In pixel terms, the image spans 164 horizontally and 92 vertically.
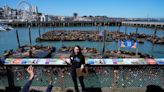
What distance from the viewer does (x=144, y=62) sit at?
257 inches

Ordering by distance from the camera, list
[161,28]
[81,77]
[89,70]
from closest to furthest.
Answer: [81,77]
[89,70]
[161,28]

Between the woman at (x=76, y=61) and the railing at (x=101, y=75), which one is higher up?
the woman at (x=76, y=61)

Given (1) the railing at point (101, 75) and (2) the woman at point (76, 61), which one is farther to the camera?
(1) the railing at point (101, 75)

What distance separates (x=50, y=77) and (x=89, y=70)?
112 centimetres

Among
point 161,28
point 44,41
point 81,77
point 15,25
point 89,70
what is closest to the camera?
point 81,77

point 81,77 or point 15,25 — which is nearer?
point 81,77

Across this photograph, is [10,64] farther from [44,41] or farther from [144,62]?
[44,41]

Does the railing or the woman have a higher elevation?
the woman

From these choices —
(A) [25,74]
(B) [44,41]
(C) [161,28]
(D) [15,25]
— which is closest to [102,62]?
(A) [25,74]

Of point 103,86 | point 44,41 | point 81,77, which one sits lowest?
point 44,41

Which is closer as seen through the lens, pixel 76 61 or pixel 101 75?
pixel 76 61

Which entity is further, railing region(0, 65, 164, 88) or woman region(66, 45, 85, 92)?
railing region(0, 65, 164, 88)

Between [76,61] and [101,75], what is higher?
[76,61]

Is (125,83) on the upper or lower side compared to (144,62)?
A: lower
